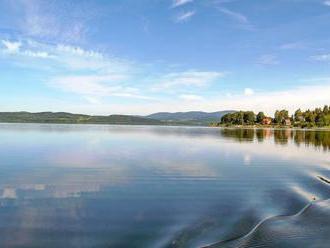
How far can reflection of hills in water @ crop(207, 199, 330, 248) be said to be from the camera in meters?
14.5

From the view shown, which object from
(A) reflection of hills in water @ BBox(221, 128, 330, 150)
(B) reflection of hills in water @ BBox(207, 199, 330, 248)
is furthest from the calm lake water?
(A) reflection of hills in water @ BBox(221, 128, 330, 150)

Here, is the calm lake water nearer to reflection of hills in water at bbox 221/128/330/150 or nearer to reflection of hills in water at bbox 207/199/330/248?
reflection of hills in water at bbox 207/199/330/248

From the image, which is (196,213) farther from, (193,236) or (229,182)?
(229,182)

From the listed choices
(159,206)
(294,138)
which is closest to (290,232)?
(159,206)

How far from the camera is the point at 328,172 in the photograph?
1503 inches

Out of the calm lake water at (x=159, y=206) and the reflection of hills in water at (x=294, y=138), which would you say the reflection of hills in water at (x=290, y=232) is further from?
the reflection of hills in water at (x=294, y=138)

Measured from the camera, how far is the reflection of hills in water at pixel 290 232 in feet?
47.5

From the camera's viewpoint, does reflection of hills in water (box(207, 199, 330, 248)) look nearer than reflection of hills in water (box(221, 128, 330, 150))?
Yes

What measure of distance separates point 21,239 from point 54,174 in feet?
57.2

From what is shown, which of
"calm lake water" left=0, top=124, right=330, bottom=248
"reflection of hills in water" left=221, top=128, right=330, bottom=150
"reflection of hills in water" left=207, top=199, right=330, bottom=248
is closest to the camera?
"reflection of hills in water" left=207, top=199, right=330, bottom=248

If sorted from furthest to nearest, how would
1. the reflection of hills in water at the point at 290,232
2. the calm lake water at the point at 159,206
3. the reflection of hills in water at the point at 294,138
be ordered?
the reflection of hills in water at the point at 294,138, the calm lake water at the point at 159,206, the reflection of hills in water at the point at 290,232

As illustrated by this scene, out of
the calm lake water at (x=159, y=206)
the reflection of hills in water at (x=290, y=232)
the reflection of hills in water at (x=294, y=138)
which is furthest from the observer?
the reflection of hills in water at (x=294, y=138)

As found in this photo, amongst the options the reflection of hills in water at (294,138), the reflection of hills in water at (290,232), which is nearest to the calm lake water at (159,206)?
the reflection of hills in water at (290,232)

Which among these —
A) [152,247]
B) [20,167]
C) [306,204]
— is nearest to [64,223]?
[152,247]
